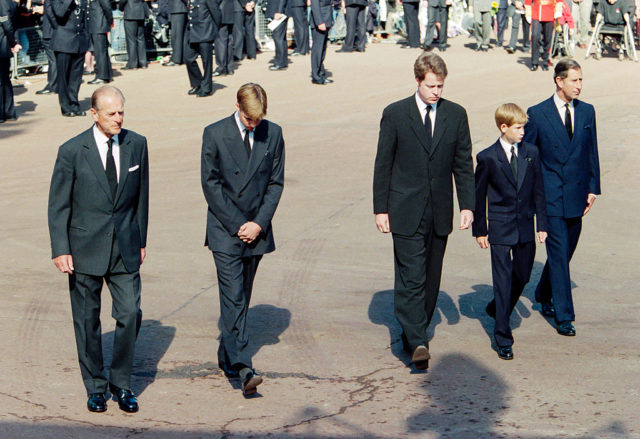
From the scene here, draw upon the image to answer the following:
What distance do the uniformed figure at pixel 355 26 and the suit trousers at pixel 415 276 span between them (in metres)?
17.0

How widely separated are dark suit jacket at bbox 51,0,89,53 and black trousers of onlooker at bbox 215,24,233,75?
13.3 feet

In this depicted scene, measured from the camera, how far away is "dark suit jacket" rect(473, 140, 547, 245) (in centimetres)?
709

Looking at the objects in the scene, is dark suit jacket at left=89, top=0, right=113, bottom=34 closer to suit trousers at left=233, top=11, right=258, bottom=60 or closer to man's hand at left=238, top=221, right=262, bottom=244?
suit trousers at left=233, top=11, right=258, bottom=60

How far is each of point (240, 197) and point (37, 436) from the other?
181cm

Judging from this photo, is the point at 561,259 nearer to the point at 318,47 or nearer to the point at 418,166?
the point at 418,166

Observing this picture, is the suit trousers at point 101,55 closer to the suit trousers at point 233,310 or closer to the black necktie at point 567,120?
the black necktie at point 567,120

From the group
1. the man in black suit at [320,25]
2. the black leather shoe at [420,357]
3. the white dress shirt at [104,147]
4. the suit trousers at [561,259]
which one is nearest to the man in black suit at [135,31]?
the man in black suit at [320,25]

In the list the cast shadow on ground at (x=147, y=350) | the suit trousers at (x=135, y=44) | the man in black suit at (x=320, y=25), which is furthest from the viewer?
the suit trousers at (x=135, y=44)

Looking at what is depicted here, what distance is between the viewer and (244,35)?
2312 cm

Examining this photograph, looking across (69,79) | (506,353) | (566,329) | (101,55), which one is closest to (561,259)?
(566,329)

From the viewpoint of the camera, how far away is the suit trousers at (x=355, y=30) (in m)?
23.5

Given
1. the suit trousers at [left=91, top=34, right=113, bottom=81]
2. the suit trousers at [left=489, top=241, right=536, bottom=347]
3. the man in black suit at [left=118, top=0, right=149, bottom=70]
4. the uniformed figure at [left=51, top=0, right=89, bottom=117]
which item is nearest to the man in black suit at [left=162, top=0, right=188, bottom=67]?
the suit trousers at [left=91, top=34, right=113, bottom=81]

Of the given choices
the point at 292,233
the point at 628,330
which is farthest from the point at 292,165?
the point at 628,330

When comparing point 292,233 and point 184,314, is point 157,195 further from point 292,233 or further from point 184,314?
point 184,314
